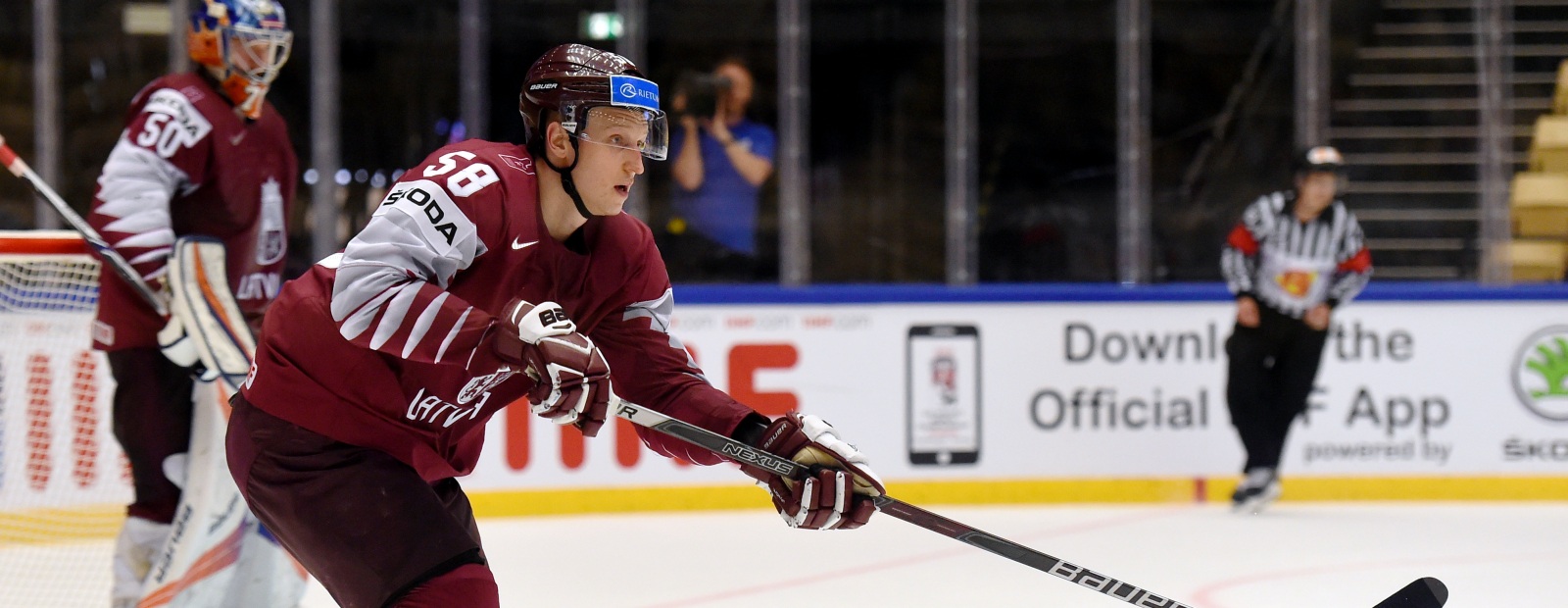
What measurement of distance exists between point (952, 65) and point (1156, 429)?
1.77m

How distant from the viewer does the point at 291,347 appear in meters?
1.85

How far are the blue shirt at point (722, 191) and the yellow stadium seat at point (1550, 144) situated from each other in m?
3.33

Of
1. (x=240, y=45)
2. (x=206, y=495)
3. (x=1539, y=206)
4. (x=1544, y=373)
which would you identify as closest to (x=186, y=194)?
(x=240, y=45)

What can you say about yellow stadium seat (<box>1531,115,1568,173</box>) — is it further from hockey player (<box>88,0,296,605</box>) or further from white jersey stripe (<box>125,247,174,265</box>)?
white jersey stripe (<box>125,247,174,265</box>)

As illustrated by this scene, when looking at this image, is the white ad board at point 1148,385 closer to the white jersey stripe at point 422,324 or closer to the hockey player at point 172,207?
the hockey player at point 172,207

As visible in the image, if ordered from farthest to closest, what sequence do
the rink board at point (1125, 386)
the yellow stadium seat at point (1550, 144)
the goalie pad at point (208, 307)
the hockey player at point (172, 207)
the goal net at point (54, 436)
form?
the yellow stadium seat at point (1550, 144) < the rink board at point (1125, 386) < the goal net at point (54, 436) < the hockey player at point (172, 207) < the goalie pad at point (208, 307)

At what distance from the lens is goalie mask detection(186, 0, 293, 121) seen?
9.83 feet

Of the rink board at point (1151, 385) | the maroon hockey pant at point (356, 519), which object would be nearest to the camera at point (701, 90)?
the rink board at point (1151, 385)

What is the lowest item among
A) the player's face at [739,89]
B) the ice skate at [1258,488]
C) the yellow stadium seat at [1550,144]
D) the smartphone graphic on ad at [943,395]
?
the ice skate at [1258,488]

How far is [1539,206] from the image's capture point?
20.3ft

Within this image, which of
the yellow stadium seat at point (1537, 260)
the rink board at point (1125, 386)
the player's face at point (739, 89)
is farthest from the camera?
the player's face at point (739, 89)

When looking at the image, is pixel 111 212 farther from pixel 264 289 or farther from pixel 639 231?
pixel 639 231

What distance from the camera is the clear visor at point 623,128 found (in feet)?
6.24

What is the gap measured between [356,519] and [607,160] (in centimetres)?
55
